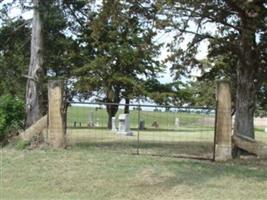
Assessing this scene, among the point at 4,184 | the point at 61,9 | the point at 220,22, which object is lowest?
the point at 4,184

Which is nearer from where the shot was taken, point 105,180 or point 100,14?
point 105,180

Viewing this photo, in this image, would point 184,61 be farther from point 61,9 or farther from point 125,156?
point 61,9

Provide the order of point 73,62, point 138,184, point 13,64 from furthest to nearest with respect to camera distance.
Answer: point 73,62 < point 13,64 < point 138,184

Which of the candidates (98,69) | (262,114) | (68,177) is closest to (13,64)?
(98,69)

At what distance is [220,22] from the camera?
17516mm

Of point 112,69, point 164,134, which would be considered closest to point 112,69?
point 112,69

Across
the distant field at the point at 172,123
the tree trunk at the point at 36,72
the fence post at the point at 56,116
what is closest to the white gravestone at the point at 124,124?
the distant field at the point at 172,123

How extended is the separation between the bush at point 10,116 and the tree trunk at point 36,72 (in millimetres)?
3289

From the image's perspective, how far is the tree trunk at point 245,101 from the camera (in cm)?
1766

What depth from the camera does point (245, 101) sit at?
17.8 m

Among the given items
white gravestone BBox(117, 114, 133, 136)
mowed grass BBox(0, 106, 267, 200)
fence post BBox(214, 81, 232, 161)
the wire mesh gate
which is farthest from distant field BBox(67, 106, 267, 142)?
mowed grass BBox(0, 106, 267, 200)

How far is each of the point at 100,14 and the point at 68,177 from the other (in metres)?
6.82

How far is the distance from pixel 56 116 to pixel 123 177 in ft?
18.0

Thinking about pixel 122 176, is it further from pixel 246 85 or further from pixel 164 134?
pixel 164 134
